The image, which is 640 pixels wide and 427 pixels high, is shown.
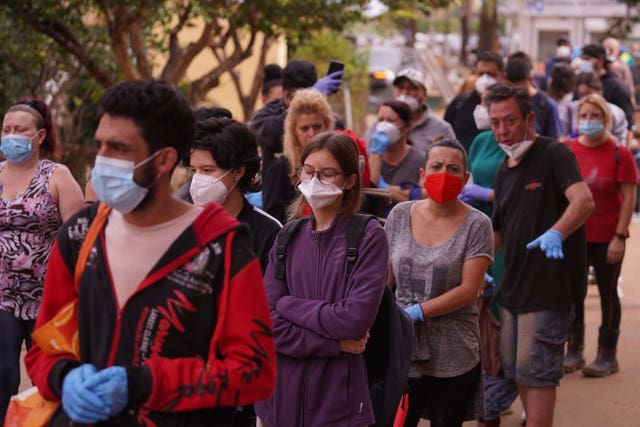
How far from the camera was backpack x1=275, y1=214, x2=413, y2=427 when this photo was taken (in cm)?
452

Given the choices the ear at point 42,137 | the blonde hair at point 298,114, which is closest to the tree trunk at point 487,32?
the blonde hair at point 298,114

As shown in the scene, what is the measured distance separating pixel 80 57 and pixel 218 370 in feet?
29.7

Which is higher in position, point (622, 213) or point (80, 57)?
point (80, 57)

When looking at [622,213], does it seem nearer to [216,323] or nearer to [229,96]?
[216,323]

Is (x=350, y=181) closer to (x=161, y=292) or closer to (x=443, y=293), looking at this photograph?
(x=443, y=293)

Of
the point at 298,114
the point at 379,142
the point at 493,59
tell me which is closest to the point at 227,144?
the point at 298,114

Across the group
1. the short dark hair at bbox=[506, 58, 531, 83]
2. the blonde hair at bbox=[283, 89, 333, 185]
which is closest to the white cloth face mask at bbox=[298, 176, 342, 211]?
the blonde hair at bbox=[283, 89, 333, 185]

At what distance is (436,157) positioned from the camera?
5.61 m

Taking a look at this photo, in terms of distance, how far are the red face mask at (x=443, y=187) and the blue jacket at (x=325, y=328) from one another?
97cm

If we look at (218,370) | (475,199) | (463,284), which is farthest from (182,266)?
(475,199)

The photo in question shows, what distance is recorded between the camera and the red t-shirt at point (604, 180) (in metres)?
7.95

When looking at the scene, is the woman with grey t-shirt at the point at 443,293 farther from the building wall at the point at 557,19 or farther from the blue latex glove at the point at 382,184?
the building wall at the point at 557,19

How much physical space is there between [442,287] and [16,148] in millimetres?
2468

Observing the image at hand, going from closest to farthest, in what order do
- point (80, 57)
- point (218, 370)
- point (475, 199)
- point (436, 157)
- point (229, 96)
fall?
point (218, 370) < point (436, 157) < point (475, 199) < point (80, 57) < point (229, 96)
